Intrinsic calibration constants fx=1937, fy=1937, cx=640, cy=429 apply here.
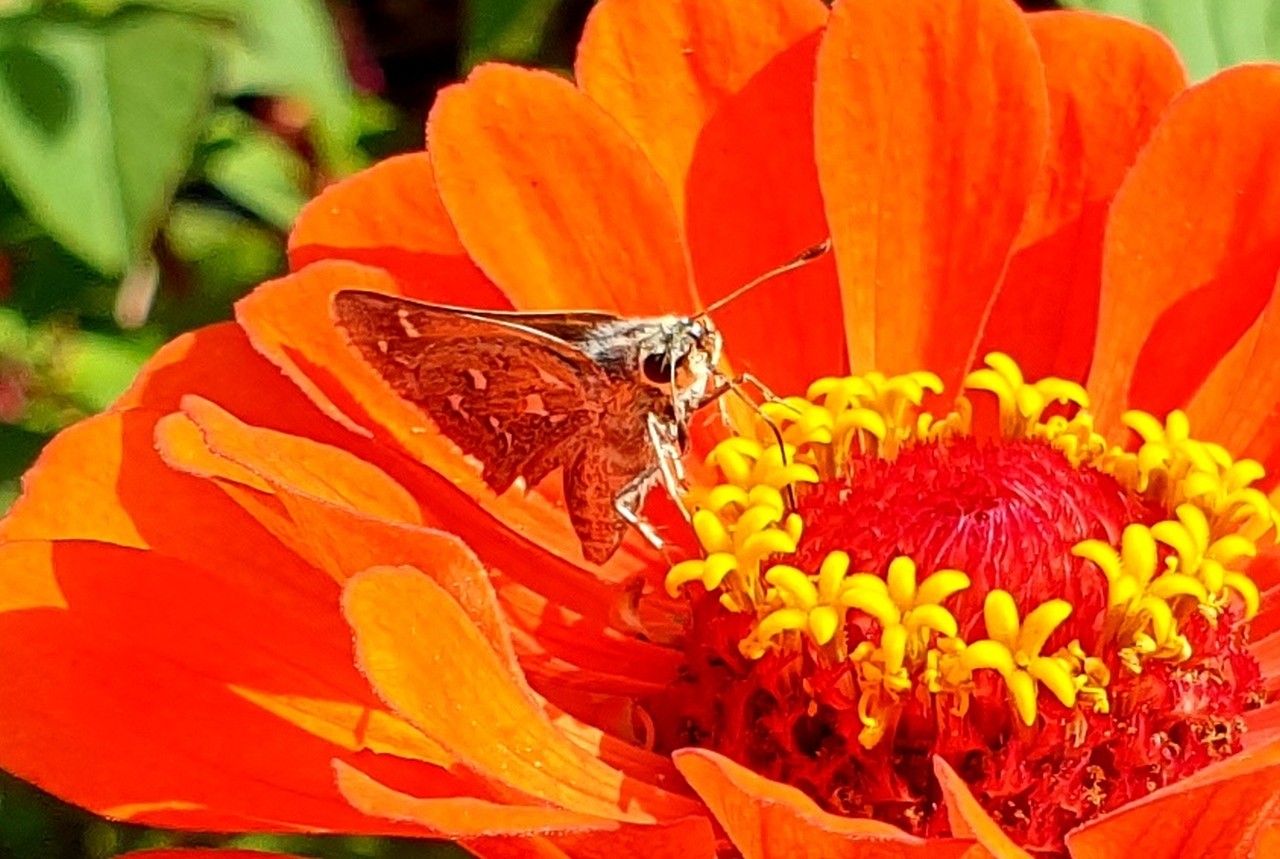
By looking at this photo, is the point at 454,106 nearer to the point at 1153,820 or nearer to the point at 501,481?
the point at 501,481

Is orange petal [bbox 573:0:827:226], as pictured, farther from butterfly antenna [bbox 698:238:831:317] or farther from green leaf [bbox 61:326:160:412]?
green leaf [bbox 61:326:160:412]

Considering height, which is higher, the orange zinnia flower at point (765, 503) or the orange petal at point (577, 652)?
the orange zinnia flower at point (765, 503)

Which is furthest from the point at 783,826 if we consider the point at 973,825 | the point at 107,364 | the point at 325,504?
the point at 107,364

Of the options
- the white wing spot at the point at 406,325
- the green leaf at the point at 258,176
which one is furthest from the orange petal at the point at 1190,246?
the green leaf at the point at 258,176

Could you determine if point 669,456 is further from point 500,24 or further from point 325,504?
point 500,24

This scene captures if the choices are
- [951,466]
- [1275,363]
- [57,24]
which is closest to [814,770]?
[951,466]

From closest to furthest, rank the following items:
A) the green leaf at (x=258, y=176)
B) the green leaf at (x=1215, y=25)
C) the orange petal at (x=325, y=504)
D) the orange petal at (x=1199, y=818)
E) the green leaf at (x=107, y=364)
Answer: the orange petal at (x=1199, y=818)
the orange petal at (x=325, y=504)
the green leaf at (x=1215, y=25)
the green leaf at (x=107, y=364)
the green leaf at (x=258, y=176)

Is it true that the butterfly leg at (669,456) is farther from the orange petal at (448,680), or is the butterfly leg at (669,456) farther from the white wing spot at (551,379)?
the orange petal at (448,680)
